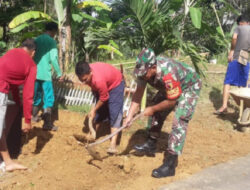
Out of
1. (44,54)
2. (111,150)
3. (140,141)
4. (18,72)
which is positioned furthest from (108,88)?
(44,54)

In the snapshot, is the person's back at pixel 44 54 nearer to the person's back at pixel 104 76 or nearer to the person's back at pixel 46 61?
the person's back at pixel 46 61

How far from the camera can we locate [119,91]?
180 inches

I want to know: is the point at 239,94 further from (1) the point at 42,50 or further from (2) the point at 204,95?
(1) the point at 42,50

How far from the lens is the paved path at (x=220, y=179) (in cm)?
358

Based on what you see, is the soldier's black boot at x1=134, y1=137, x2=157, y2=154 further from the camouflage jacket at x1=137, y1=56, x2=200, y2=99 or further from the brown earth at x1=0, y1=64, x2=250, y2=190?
the camouflage jacket at x1=137, y1=56, x2=200, y2=99

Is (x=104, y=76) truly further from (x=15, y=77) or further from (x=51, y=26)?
(x=51, y=26)

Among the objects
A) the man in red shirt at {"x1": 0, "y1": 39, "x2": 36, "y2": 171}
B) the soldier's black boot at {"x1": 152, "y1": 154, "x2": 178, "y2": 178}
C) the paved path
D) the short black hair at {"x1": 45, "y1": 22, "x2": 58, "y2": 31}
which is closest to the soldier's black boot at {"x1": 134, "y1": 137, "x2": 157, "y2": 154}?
the soldier's black boot at {"x1": 152, "y1": 154, "x2": 178, "y2": 178}

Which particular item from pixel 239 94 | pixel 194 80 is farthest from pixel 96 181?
pixel 239 94

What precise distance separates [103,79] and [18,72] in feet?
3.53

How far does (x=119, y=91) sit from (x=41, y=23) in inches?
155

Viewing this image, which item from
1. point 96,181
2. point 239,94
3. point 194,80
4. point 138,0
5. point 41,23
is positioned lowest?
point 96,181

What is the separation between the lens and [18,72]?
11.9 feet

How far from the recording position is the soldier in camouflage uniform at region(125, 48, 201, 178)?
11.3 ft

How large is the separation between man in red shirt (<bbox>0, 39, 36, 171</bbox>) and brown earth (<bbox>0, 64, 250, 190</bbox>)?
368 mm
